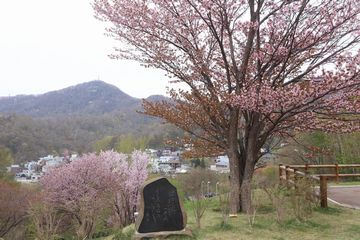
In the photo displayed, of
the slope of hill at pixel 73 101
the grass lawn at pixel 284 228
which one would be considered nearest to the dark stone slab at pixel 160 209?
the grass lawn at pixel 284 228

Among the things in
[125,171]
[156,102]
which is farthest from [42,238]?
[125,171]

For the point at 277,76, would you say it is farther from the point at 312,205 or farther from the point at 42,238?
the point at 42,238

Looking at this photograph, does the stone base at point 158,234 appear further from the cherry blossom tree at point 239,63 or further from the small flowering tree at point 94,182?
the small flowering tree at point 94,182

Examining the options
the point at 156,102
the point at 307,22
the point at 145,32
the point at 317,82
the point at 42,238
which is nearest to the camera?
the point at 42,238

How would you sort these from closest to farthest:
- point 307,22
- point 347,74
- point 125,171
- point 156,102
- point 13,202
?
1. point 347,74
2. point 307,22
3. point 156,102
4. point 13,202
5. point 125,171

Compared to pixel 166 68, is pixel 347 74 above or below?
below

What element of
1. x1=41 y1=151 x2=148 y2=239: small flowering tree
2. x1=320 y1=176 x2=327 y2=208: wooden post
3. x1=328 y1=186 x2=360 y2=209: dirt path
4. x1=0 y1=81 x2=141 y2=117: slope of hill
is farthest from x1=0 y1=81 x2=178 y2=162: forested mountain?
x1=320 y1=176 x2=327 y2=208: wooden post

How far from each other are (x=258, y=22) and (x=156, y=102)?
3.67 m

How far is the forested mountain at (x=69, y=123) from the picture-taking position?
183 ft

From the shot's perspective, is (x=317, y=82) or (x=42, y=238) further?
(x=317, y=82)

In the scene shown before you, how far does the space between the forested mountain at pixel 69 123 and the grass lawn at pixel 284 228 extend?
49.4 feet

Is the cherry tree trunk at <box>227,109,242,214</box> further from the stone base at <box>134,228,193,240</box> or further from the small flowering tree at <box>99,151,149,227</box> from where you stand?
the small flowering tree at <box>99,151,149,227</box>

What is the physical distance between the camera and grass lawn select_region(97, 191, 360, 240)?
778 cm

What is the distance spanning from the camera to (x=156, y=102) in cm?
1143
